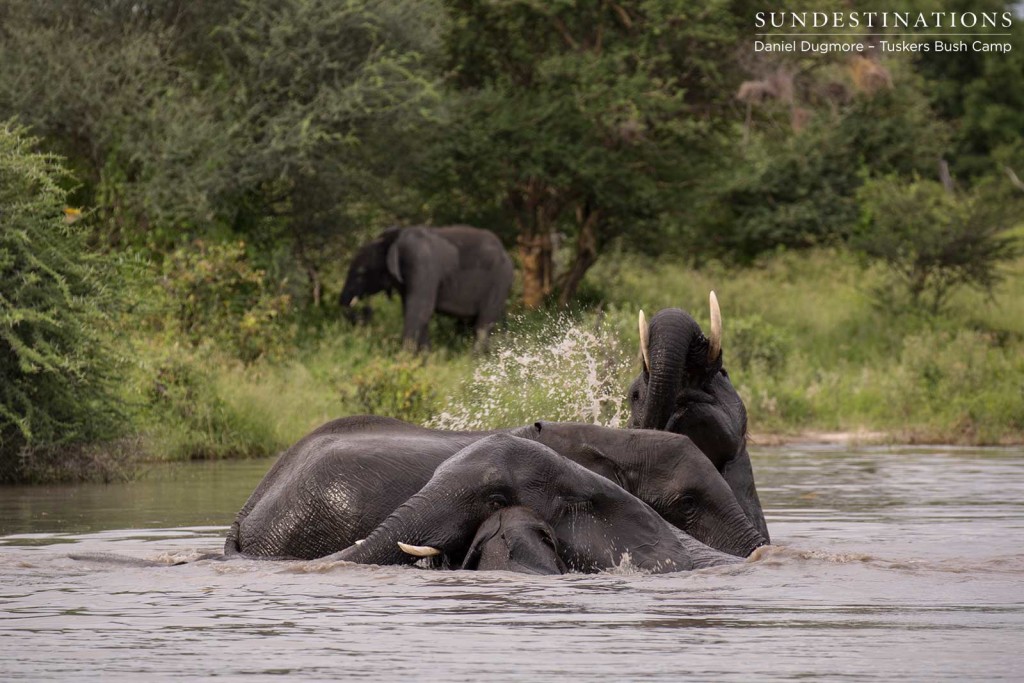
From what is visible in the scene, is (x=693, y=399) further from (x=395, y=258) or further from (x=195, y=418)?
(x=395, y=258)

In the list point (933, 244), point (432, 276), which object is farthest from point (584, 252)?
point (933, 244)

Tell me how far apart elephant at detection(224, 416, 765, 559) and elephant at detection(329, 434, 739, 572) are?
337mm

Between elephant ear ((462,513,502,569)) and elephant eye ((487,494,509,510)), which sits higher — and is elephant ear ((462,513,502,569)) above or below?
below

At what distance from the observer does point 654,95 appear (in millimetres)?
29312

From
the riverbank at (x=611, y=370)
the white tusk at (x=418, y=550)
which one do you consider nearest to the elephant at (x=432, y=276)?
the riverbank at (x=611, y=370)

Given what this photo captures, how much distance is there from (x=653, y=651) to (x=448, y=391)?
13.6 meters

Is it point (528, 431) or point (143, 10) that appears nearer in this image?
point (528, 431)

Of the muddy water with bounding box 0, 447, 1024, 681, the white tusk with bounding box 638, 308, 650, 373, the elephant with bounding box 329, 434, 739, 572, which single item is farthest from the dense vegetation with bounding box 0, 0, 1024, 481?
the elephant with bounding box 329, 434, 739, 572

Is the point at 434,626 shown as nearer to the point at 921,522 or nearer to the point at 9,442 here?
the point at 921,522

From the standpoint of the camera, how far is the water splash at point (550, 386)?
12852mm

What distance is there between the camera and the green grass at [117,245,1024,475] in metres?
13.9

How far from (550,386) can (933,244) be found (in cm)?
1649

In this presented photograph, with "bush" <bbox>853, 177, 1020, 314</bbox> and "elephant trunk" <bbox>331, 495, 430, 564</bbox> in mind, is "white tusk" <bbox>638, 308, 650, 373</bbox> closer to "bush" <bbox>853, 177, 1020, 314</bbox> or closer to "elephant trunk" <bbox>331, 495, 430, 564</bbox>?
"elephant trunk" <bbox>331, 495, 430, 564</bbox>

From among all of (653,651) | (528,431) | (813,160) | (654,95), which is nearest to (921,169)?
(813,160)
